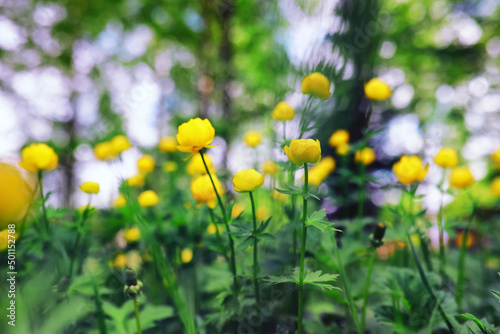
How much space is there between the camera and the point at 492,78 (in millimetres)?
3182

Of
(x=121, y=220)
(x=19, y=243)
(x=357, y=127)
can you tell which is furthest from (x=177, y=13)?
(x=19, y=243)

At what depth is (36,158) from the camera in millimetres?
828

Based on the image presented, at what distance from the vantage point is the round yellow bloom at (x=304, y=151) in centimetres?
56

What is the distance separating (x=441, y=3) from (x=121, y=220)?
5498 millimetres

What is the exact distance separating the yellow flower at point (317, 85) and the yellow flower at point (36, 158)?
793mm

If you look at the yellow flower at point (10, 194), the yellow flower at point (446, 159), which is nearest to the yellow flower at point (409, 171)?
the yellow flower at point (446, 159)

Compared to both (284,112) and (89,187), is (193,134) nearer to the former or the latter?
(284,112)

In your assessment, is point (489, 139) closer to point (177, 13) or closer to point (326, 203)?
point (326, 203)

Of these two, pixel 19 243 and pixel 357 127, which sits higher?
pixel 357 127

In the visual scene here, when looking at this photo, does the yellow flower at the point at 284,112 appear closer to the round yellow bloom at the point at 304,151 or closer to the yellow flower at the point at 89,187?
the round yellow bloom at the point at 304,151

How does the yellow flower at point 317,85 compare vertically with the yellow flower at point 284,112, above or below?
above

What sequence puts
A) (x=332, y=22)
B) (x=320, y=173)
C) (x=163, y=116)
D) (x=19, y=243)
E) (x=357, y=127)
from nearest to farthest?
(x=332, y=22) < (x=19, y=243) < (x=320, y=173) < (x=357, y=127) < (x=163, y=116)

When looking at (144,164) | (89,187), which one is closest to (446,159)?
(89,187)

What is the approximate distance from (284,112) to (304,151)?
262 mm
